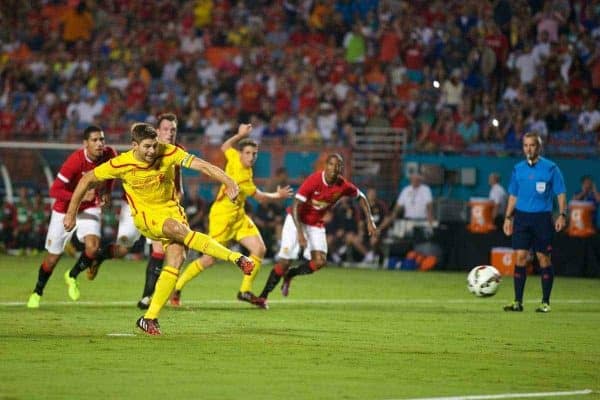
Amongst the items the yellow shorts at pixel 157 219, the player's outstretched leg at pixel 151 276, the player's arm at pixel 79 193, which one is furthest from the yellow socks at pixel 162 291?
the player's outstretched leg at pixel 151 276

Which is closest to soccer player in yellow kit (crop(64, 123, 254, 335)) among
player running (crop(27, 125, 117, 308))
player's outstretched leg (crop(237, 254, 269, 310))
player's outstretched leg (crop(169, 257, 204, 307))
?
player running (crop(27, 125, 117, 308))

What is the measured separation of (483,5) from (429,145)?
13.3ft

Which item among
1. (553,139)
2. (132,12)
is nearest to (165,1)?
(132,12)

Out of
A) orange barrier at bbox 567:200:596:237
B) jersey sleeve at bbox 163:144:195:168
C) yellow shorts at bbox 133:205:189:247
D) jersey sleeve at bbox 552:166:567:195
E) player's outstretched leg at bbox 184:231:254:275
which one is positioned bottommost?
orange barrier at bbox 567:200:596:237

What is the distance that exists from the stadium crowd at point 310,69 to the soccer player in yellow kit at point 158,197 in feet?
45.1

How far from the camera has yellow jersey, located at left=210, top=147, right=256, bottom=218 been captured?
1697cm

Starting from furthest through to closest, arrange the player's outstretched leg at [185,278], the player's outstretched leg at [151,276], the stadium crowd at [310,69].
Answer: the stadium crowd at [310,69] → the player's outstretched leg at [185,278] → the player's outstretched leg at [151,276]

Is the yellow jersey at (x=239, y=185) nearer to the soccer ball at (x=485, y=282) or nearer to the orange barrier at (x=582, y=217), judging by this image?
the soccer ball at (x=485, y=282)

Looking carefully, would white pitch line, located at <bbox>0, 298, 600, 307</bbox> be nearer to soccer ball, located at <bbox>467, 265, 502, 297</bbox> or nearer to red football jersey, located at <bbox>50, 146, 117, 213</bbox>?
soccer ball, located at <bbox>467, 265, 502, 297</bbox>

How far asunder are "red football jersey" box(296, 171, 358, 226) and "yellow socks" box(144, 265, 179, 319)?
4.65m

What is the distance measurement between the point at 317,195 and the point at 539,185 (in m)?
2.94

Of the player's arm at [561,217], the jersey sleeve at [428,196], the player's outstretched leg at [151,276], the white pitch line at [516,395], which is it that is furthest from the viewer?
the jersey sleeve at [428,196]

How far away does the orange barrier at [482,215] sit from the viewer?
24906 millimetres

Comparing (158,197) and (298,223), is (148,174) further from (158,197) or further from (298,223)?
(298,223)
